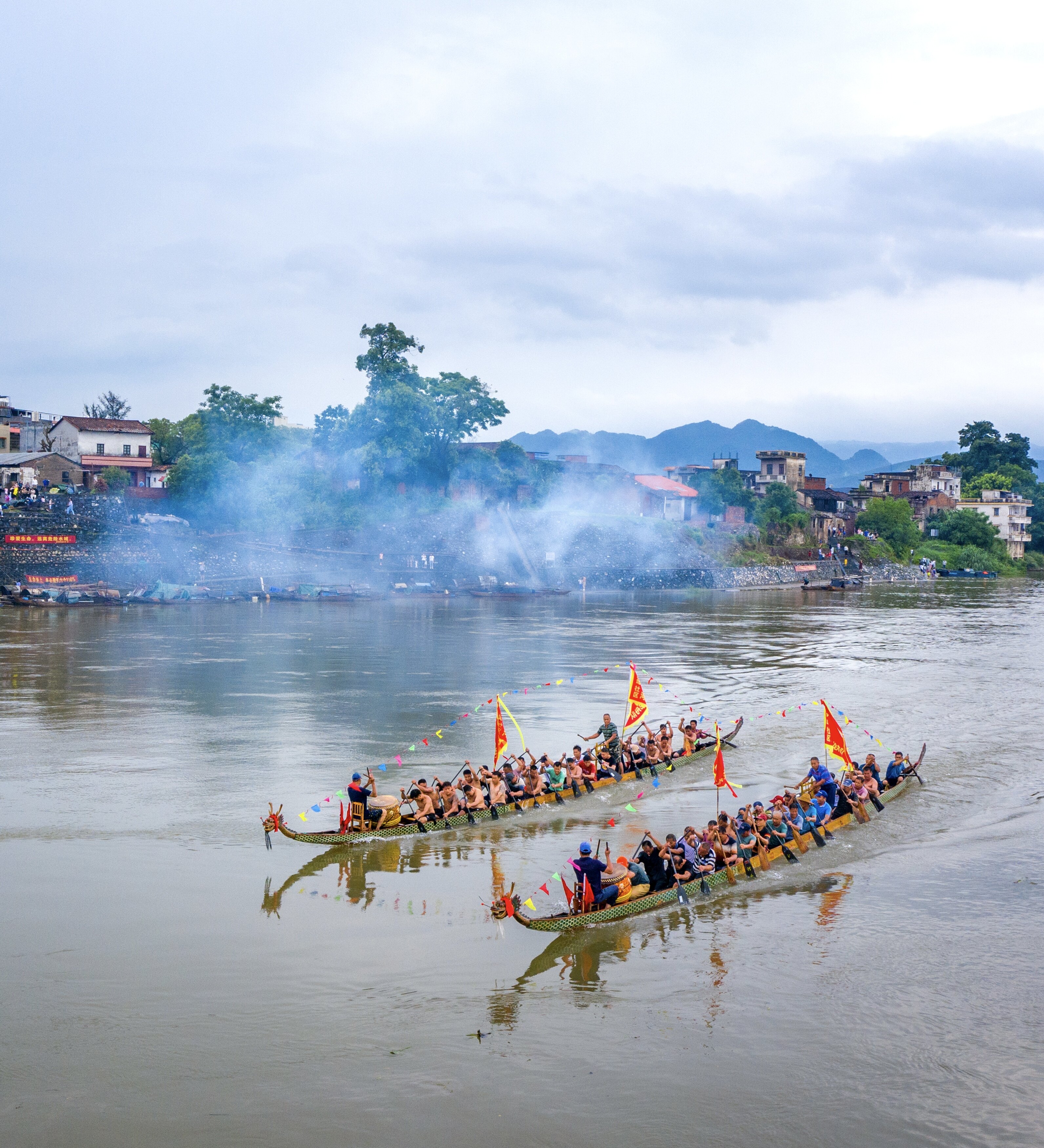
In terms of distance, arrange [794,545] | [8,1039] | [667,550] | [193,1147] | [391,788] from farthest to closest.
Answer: [794,545]
[667,550]
[391,788]
[8,1039]
[193,1147]

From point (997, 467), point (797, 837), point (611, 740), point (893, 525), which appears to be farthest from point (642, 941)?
point (997, 467)

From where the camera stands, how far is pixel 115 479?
319 feet

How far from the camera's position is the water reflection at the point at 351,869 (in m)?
20.2

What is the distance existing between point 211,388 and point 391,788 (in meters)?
76.8

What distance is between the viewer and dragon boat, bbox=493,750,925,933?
17969 mm

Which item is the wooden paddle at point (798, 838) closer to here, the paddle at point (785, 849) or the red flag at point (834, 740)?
the paddle at point (785, 849)

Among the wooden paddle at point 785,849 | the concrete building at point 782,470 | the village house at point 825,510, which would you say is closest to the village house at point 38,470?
the wooden paddle at point 785,849

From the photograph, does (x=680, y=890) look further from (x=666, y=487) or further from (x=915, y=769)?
(x=666, y=487)

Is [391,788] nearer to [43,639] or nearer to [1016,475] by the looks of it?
[43,639]

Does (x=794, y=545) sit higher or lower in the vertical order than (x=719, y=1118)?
higher

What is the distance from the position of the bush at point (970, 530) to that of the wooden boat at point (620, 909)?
12884 centimetres

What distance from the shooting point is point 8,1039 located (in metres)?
14.6

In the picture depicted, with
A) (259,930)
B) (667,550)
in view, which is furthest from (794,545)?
(259,930)

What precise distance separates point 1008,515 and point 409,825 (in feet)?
466
